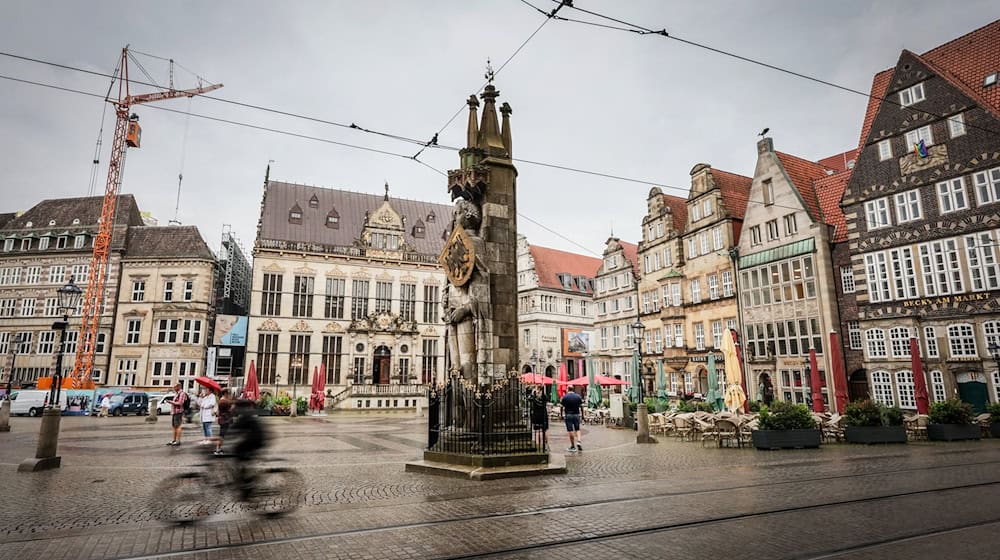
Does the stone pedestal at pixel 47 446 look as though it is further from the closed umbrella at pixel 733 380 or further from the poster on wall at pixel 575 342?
the poster on wall at pixel 575 342

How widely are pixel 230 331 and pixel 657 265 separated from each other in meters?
35.3

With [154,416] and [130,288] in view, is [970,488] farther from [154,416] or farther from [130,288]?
[130,288]

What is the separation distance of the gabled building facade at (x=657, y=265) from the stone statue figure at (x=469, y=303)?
28.4 metres

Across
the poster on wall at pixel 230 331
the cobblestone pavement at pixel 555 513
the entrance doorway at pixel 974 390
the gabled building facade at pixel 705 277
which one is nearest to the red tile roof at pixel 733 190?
the gabled building facade at pixel 705 277

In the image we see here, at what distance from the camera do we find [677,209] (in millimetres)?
41500

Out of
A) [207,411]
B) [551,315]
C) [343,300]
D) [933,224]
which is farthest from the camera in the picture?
[551,315]

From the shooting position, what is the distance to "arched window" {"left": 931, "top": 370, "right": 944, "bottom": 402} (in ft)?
78.1

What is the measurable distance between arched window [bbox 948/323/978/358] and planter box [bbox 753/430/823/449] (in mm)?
12351

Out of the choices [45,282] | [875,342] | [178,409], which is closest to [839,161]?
[875,342]

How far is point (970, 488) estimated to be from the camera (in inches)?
352

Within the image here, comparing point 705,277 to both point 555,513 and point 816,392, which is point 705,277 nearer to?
point 816,392

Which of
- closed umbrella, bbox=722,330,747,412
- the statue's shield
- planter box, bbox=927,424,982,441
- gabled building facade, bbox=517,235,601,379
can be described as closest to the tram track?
the statue's shield

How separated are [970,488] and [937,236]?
65.8 feet

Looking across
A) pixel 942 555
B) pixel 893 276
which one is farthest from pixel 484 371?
pixel 893 276
